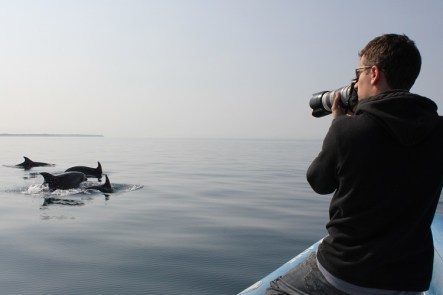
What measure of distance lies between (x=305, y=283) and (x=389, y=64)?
5.17ft

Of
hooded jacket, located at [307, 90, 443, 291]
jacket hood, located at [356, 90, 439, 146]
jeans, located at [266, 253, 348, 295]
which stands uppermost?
jacket hood, located at [356, 90, 439, 146]

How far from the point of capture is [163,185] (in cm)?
1928

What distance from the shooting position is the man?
107 inches

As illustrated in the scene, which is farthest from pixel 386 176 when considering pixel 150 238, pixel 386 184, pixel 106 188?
pixel 106 188

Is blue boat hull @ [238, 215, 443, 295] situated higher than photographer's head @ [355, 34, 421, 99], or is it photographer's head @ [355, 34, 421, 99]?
photographer's head @ [355, 34, 421, 99]

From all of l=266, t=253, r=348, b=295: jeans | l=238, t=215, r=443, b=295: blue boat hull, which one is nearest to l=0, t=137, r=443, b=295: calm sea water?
l=238, t=215, r=443, b=295: blue boat hull

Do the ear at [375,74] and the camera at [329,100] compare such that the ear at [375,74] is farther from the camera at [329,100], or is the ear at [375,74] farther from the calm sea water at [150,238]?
the calm sea water at [150,238]

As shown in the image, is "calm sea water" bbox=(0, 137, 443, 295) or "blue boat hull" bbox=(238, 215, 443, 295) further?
"calm sea water" bbox=(0, 137, 443, 295)

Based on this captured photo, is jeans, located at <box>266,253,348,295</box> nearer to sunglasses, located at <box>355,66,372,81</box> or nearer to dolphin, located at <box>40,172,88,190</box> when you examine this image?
sunglasses, located at <box>355,66,372,81</box>

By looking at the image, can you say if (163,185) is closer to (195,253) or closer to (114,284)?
(195,253)

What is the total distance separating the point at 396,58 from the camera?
2783mm

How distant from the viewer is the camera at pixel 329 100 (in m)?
3.13

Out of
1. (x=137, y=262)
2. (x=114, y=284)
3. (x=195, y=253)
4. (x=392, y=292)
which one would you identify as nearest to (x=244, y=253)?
(x=195, y=253)

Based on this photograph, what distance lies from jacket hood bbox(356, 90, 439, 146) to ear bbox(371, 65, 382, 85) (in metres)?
0.15
